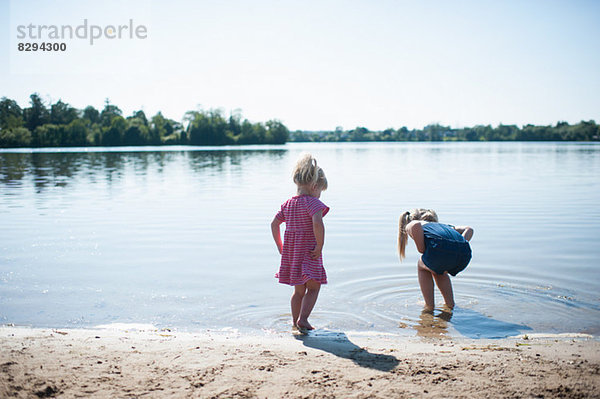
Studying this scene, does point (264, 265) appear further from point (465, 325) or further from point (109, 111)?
point (109, 111)

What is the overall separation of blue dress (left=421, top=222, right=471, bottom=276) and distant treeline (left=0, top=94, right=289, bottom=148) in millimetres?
96714

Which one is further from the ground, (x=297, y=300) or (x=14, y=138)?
(x=14, y=138)

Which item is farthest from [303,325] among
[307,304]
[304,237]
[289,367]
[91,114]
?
[91,114]

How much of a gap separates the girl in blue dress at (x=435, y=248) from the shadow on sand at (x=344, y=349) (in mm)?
1344

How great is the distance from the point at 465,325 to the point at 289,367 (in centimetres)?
236

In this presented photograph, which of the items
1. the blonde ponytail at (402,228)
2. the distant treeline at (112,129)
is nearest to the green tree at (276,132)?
the distant treeline at (112,129)

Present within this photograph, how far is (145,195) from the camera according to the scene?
1702 centimetres

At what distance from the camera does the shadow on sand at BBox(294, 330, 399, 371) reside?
343 centimetres

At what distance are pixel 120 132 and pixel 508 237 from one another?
113464 mm

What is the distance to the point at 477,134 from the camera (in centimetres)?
16788

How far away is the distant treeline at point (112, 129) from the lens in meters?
96.8

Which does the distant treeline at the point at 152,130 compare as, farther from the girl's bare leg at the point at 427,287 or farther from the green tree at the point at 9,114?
the girl's bare leg at the point at 427,287

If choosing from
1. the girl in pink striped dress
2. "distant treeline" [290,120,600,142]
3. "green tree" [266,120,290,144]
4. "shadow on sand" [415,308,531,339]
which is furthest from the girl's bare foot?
"green tree" [266,120,290,144]

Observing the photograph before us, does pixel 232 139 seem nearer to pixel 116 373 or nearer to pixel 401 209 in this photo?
pixel 401 209
